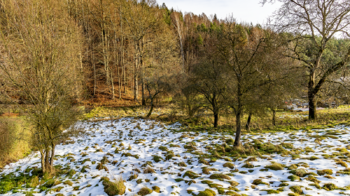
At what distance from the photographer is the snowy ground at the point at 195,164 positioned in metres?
4.41

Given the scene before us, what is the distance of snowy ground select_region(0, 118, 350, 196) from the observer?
441 centimetres

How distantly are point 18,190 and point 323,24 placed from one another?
16779 millimetres

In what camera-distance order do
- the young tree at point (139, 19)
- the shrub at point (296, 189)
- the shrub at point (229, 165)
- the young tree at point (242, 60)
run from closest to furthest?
the shrub at point (296, 189)
the shrub at point (229, 165)
the young tree at point (242, 60)
the young tree at point (139, 19)

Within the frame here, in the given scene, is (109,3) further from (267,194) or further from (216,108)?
(267,194)

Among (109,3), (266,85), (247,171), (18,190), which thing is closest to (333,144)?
(266,85)

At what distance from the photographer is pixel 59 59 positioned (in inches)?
228

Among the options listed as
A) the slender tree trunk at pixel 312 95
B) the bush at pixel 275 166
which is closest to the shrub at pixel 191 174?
the bush at pixel 275 166

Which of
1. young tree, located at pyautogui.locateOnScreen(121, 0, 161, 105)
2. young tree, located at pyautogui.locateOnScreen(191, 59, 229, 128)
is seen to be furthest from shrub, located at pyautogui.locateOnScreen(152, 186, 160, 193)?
young tree, located at pyautogui.locateOnScreen(121, 0, 161, 105)

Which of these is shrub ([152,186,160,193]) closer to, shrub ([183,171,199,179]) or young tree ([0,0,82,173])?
shrub ([183,171,199,179])

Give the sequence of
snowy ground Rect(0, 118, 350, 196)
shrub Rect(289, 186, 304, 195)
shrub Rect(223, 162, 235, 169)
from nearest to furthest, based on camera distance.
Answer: shrub Rect(289, 186, 304, 195) → snowy ground Rect(0, 118, 350, 196) → shrub Rect(223, 162, 235, 169)

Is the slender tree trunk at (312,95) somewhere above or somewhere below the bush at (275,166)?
above

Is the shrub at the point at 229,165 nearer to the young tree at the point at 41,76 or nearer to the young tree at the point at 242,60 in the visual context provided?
the young tree at the point at 242,60

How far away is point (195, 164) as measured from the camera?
6.36 meters

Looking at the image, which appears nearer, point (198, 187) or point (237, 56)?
point (198, 187)
